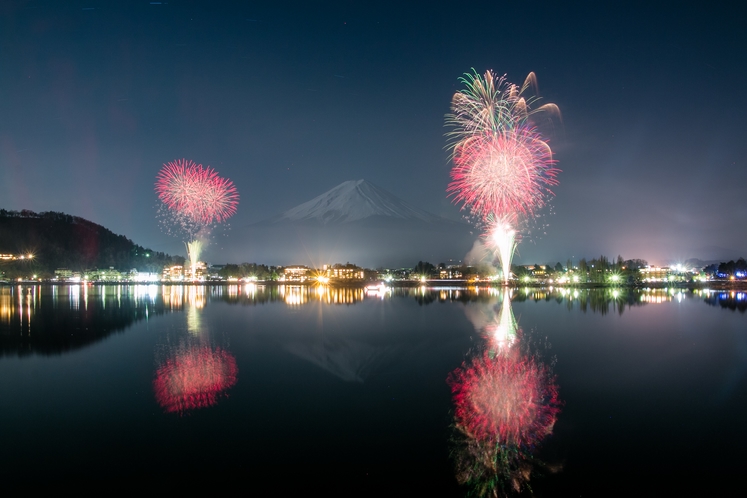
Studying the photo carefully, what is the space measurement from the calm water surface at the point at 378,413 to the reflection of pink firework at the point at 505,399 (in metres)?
0.04

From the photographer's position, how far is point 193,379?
8461 mm

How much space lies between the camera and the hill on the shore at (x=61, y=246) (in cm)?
10025

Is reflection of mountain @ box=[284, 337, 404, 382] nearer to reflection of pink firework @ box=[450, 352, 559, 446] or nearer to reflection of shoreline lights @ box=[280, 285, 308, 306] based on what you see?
reflection of pink firework @ box=[450, 352, 559, 446]

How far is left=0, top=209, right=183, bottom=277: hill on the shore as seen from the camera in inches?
3947

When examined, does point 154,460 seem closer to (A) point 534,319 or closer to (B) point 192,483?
(B) point 192,483

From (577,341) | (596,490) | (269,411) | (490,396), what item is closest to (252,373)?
(269,411)

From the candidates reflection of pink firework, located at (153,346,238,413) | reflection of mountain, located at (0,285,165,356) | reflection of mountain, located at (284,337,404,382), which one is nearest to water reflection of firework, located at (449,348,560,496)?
reflection of mountain, located at (284,337,404,382)

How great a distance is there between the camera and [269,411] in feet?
22.2

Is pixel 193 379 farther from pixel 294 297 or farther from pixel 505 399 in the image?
pixel 294 297

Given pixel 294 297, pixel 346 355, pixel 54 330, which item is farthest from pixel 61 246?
pixel 346 355

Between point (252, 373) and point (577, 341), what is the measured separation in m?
8.82

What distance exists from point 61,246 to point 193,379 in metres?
123

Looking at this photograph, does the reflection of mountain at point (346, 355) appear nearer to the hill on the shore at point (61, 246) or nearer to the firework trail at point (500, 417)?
the firework trail at point (500, 417)

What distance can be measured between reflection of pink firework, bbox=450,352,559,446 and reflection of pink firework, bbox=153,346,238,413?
12.5ft
